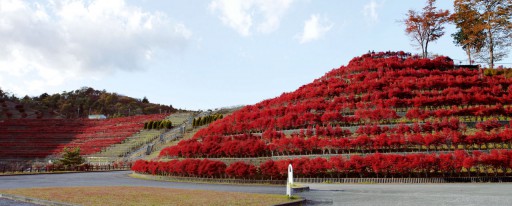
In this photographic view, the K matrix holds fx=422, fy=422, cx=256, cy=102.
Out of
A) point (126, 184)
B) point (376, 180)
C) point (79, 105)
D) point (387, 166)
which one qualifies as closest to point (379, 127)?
point (387, 166)

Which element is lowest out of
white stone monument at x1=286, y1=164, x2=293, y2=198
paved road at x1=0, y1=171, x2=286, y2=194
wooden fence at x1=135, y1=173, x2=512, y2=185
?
paved road at x1=0, y1=171, x2=286, y2=194

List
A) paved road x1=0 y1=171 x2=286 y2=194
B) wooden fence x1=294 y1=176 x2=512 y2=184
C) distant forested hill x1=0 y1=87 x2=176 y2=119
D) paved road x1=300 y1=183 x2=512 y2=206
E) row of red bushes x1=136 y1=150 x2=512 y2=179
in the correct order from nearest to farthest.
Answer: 1. paved road x1=300 y1=183 x2=512 y2=206
2. paved road x1=0 y1=171 x2=286 y2=194
3. wooden fence x1=294 y1=176 x2=512 y2=184
4. row of red bushes x1=136 y1=150 x2=512 y2=179
5. distant forested hill x1=0 y1=87 x2=176 y2=119

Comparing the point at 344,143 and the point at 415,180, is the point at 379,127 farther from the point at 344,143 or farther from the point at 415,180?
the point at 415,180

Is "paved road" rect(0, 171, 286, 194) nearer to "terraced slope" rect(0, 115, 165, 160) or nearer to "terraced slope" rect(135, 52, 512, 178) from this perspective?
"terraced slope" rect(135, 52, 512, 178)

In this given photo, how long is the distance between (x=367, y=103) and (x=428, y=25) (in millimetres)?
23167

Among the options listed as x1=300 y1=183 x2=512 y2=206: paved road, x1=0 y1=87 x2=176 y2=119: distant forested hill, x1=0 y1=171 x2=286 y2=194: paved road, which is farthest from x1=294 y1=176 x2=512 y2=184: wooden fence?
x1=0 y1=87 x2=176 y2=119: distant forested hill

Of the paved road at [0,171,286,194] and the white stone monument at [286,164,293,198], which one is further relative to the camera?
the paved road at [0,171,286,194]

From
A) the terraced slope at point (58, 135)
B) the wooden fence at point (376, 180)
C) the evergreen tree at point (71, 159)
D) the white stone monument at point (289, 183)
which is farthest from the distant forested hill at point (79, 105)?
the white stone monument at point (289, 183)

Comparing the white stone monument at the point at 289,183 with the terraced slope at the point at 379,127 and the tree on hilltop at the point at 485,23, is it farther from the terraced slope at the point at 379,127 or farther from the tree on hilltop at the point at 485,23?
the tree on hilltop at the point at 485,23

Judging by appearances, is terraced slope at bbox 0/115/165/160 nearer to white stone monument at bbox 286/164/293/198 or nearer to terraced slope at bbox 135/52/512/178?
terraced slope at bbox 135/52/512/178

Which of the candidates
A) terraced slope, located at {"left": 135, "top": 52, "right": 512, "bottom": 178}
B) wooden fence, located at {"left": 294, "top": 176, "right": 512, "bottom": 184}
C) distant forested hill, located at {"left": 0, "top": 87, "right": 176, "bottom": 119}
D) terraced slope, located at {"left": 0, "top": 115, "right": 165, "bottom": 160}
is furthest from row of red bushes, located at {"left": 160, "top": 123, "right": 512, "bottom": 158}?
distant forested hill, located at {"left": 0, "top": 87, "right": 176, "bottom": 119}

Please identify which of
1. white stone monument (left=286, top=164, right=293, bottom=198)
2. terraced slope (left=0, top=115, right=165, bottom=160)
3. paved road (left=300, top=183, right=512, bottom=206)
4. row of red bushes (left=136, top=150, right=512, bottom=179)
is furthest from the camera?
terraced slope (left=0, top=115, right=165, bottom=160)

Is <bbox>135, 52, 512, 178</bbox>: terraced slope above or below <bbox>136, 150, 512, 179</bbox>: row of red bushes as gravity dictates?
above

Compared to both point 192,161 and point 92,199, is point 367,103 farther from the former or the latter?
point 92,199
